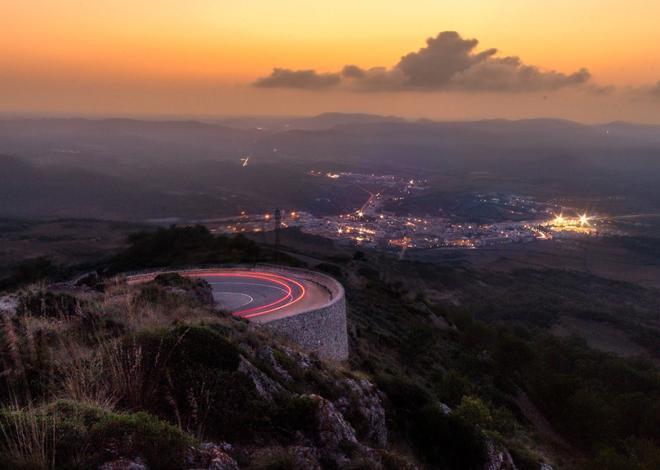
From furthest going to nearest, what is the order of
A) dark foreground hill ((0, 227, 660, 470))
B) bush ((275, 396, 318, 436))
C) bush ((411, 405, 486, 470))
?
bush ((411, 405, 486, 470)), bush ((275, 396, 318, 436)), dark foreground hill ((0, 227, 660, 470))

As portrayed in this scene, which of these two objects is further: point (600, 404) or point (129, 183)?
point (129, 183)

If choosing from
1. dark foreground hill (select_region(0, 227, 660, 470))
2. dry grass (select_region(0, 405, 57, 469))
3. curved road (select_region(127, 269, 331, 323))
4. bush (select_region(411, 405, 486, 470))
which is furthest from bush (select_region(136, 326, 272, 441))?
curved road (select_region(127, 269, 331, 323))

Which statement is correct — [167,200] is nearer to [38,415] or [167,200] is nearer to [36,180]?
[36,180]

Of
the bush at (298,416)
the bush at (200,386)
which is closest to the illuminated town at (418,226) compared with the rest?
the bush at (200,386)

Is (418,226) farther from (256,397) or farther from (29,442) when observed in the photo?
(29,442)

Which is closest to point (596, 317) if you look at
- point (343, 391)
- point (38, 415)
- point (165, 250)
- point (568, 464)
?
point (568, 464)

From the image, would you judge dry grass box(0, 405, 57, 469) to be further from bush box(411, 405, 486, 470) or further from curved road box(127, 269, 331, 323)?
curved road box(127, 269, 331, 323)
